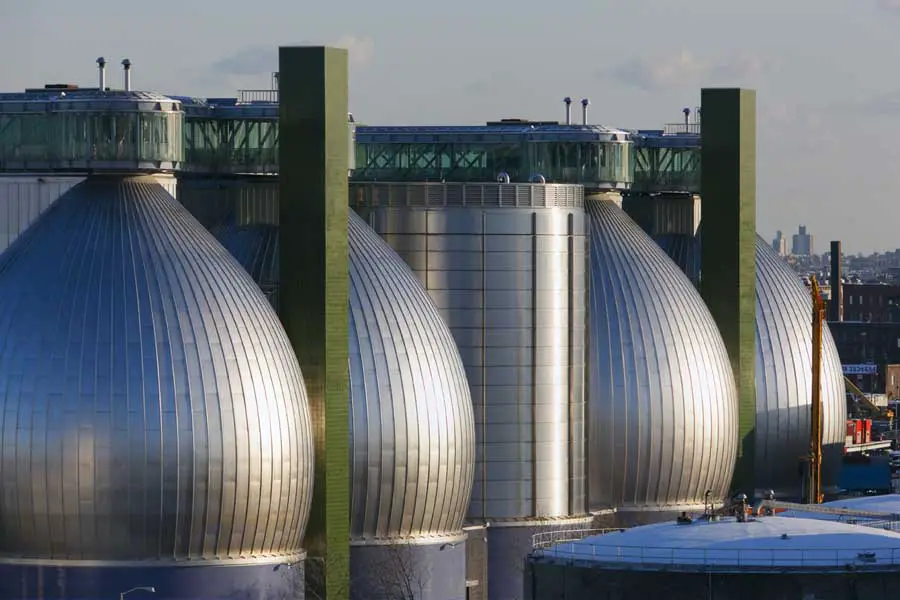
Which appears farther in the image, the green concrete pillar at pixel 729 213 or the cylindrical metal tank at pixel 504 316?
the green concrete pillar at pixel 729 213

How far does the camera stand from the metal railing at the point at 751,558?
8900cm

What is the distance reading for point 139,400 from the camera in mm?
97125

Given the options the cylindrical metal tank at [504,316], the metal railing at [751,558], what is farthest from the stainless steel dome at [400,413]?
the metal railing at [751,558]

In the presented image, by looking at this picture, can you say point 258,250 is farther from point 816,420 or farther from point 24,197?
point 816,420

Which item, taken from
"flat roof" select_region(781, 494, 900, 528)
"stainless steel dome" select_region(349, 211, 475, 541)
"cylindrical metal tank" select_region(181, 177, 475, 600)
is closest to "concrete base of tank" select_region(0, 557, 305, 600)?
"cylindrical metal tank" select_region(181, 177, 475, 600)

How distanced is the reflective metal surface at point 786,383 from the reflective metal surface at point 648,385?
8.09 meters

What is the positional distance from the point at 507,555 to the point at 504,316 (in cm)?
876

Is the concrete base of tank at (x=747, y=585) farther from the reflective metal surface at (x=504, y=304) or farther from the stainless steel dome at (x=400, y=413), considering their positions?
the reflective metal surface at (x=504, y=304)

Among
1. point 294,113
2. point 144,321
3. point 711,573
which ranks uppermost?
point 294,113

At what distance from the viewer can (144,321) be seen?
9844 centimetres

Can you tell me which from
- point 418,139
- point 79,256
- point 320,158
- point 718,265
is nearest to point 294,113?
point 320,158

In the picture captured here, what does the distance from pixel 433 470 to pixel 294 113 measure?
42.7ft

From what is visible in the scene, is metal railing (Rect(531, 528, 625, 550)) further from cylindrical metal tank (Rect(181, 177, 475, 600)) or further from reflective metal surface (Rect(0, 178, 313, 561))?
reflective metal surface (Rect(0, 178, 313, 561))

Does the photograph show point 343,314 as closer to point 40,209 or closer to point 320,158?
point 320,158
